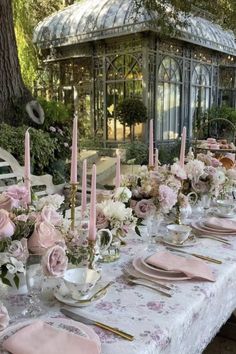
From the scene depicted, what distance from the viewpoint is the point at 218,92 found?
37.1 feet

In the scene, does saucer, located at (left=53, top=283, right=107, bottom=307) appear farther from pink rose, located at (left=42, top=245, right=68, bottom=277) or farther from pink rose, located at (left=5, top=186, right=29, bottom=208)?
pink rose, located at (left=5, top=186, right=29, bottom=208)

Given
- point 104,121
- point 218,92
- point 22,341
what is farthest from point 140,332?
point 218,92

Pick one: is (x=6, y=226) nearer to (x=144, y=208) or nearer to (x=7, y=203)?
(x=7, y=203)

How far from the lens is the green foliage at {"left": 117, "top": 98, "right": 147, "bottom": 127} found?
823cm

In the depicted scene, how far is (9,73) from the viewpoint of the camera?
516cm

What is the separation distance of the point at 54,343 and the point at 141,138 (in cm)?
794

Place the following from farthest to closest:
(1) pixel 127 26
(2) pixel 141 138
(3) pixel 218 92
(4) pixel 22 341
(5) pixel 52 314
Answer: (3) pixel 218 92
(2) pixel 141 138
(1) pixel 127 26
(5) pixel 52 314
(4) pixel 22 341

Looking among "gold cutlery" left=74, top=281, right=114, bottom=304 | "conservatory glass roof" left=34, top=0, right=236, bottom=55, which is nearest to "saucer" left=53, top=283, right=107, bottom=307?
"gold cutlery" left=74, top=281, right=114, bottom=304

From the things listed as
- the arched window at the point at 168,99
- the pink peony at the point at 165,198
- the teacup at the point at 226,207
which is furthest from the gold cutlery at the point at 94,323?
the arched window at the point at 168,99

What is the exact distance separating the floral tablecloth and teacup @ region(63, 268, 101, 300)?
0.05 metres

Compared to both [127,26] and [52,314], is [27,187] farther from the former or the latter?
[127,26]

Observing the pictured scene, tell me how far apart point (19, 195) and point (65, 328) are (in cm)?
48

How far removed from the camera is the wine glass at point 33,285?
45.4 inches

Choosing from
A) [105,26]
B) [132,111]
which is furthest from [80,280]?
[105,26]
